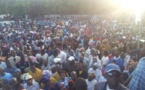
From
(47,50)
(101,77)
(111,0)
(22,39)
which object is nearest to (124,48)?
(47,50)

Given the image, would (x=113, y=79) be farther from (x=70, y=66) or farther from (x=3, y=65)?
(x=3, y=65)

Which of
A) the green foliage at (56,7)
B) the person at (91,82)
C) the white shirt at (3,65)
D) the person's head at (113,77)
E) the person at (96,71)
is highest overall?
the green foliage at (56,7)

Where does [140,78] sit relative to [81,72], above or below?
above

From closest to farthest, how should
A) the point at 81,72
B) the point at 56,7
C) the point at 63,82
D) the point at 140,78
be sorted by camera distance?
the point at 140,78 < the point at 63,82 < the point at 81,72 < the point at 56,7

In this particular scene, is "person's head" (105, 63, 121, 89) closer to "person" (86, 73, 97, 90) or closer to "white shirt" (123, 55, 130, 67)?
"person" (86, 73, 97, 90)

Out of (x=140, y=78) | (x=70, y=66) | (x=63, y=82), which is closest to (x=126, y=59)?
(x=70, y=66)

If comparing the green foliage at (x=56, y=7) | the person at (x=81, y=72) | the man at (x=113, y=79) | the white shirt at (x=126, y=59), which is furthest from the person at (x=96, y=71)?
the green foliage at (x=56, y=7)

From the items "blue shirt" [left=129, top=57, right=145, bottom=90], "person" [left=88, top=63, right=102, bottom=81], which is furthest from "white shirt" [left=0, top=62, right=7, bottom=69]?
"blue shirt" [left=129, top=57, right=145, bottom=90]

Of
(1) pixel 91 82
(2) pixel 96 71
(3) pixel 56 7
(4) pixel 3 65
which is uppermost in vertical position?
(3) pixel 56 7

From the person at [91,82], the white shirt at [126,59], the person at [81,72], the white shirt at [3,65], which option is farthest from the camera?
the white shirt at [126,59]

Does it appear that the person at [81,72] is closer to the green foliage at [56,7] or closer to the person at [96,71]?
the person at [96,71]

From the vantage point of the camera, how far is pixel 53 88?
21.9 feet

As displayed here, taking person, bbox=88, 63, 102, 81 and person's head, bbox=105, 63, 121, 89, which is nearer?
person's head, bbox=105, 63, 121, 89

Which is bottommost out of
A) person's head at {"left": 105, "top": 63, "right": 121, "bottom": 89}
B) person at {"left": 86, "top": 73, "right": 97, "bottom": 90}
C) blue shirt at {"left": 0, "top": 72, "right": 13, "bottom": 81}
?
person at {"left": 86, "top": 73, "right": 97, "bottom": 90}
